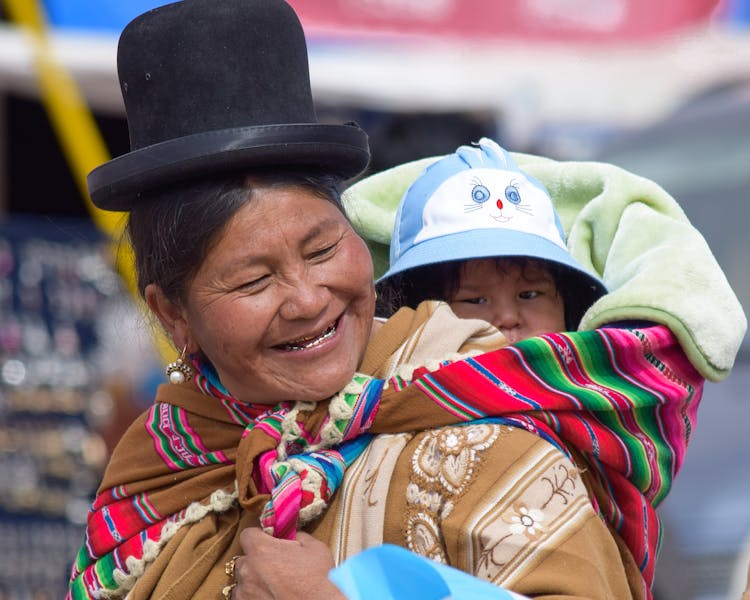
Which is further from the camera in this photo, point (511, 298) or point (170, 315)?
point (511, 298)

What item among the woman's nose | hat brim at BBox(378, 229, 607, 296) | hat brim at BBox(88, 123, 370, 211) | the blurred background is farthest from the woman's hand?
the blurred background

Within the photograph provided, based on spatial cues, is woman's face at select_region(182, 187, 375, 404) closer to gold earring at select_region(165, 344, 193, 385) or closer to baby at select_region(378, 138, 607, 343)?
gold earring at select_region(165, 344, 193, 385)

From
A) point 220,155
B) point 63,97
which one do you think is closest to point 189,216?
point 220,155

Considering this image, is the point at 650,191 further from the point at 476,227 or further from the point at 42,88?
the point at 42,88

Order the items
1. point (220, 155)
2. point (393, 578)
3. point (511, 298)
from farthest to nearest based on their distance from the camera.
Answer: point (511, 298) < point (220, 155) < point (393, 578)

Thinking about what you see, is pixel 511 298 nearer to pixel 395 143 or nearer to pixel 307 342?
pixel 307 342

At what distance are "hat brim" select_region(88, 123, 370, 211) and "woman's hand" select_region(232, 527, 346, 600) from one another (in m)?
0.58

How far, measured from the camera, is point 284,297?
2033 mm

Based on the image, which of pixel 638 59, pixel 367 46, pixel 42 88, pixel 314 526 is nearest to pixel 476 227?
pixel 314 526

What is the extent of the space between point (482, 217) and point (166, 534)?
0.87m

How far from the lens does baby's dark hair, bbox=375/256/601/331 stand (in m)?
2.62

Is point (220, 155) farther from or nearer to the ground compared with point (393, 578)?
farther from the ground

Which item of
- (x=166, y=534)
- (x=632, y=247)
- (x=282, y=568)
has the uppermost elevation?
(x=632, y=247)

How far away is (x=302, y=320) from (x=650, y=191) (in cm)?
85
